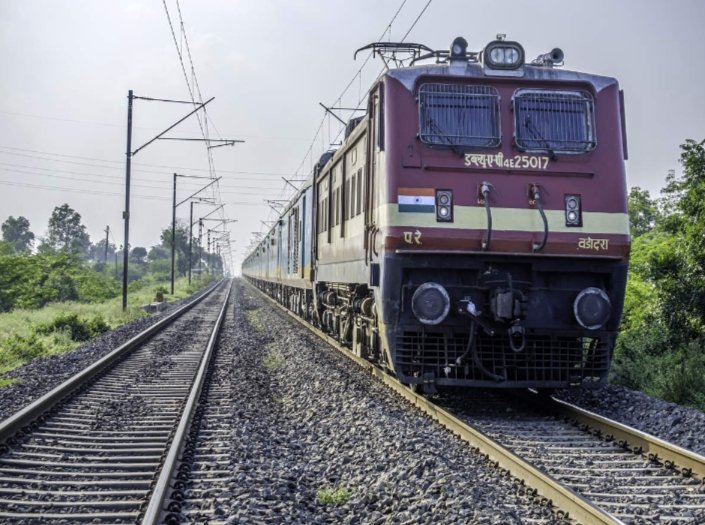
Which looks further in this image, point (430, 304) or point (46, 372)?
point (46, 372)

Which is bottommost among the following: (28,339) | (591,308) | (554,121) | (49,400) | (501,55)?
(49,400)

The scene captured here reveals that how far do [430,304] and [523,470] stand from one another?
8.09 feet

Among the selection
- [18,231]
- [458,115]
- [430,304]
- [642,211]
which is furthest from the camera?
[18,231]

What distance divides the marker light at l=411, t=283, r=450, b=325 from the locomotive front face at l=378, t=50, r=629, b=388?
1 centimetres

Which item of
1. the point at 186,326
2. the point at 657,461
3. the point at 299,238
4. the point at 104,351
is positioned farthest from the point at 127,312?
the point at 657,461

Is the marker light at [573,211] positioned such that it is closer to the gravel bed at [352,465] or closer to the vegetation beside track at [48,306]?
the gravel bed at [352,465]

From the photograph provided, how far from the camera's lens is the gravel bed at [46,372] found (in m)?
8.74

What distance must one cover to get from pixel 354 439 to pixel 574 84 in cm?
442

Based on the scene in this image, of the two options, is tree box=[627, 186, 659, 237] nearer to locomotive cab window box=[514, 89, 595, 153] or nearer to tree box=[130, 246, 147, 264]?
locomotive cab window box=[514, 89, 595, 153]

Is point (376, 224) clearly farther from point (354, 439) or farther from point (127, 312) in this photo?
point (127, 312)

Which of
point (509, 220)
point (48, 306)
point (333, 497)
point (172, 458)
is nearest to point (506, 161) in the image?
point (509, 220)

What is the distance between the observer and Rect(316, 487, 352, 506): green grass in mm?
5094

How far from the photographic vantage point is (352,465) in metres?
5.91

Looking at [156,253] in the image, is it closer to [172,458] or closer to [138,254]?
[138,254]
